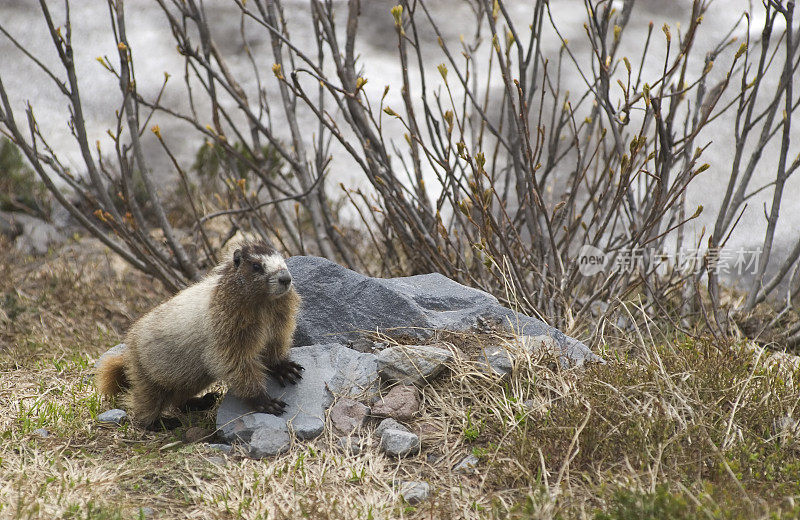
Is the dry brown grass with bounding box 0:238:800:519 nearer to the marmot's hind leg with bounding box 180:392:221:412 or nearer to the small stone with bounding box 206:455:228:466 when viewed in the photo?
the small stone with bounding box 206:455:228:466

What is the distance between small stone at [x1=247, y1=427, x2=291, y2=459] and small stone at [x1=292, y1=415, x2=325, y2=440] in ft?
0.20

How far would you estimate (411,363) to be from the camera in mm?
3633

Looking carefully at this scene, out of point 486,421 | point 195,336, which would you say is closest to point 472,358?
point 486,421

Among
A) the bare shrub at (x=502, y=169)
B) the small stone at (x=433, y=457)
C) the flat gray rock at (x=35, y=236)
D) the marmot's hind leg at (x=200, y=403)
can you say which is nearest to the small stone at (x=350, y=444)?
the small stone at (x=433, y=457)

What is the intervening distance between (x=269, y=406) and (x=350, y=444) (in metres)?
0.50

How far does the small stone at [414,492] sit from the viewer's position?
9.55 feet

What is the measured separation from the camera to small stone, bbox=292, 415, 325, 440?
3.40m

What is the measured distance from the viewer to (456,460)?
319 cm

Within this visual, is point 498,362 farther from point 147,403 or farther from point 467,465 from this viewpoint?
point 147,403

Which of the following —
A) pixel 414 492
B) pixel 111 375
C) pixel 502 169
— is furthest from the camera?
pixel 502 169

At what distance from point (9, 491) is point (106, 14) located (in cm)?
1240
